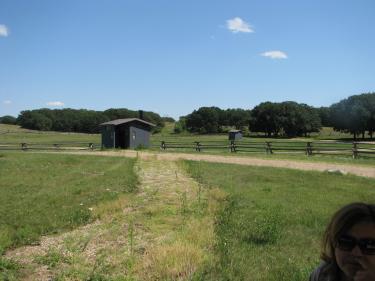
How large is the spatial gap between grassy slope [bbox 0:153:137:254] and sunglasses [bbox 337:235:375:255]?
6.53 m

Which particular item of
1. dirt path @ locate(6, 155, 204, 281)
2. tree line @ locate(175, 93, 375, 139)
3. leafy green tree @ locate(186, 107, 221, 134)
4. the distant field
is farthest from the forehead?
leafy green tree @ locate(186, 107, 221, 134)

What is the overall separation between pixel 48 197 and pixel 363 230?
1197 centimetres

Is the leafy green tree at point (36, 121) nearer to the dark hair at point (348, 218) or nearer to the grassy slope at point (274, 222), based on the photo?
the grassy slope at point (274, 222)

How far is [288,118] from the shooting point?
383 feet

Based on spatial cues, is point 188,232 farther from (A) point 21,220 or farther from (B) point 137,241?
(A) point 21,220

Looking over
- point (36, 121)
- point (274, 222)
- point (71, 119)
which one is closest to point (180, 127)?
point (71, 119)

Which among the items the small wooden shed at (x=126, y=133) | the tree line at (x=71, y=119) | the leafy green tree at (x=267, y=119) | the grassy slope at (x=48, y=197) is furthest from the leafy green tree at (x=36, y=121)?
the grassy slope at (x=48, y=197)

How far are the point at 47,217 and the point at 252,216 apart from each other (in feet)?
14.9

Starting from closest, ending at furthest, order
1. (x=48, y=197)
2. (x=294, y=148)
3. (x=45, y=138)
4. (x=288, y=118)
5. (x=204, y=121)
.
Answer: (x=48, y=197) → (x=294, y=148) → (x=45, y=138) → (x=288, y=118) → (x=204, y=121)

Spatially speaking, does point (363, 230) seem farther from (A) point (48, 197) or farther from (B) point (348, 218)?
(A) point (48, 197)

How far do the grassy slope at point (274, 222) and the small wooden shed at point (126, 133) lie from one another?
24.8m

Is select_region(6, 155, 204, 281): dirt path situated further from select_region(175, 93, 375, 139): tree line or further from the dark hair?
select_region(175, 93, 375, 139): tree line

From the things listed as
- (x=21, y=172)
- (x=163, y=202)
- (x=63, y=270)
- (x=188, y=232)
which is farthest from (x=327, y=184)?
(x=21, y=172)

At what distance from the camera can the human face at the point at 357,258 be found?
2432 millimetres
